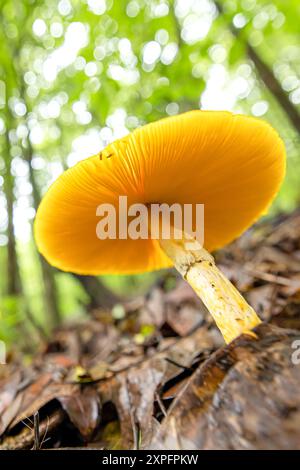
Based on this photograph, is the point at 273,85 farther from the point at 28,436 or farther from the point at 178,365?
the point at 28,436

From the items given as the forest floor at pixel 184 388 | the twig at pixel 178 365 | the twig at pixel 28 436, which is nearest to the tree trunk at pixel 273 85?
the forest floor at pixel 184 388

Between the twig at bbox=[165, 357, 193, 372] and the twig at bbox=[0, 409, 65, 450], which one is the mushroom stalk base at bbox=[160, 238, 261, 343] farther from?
the twig at bbox=[0, 409, 65, 450]

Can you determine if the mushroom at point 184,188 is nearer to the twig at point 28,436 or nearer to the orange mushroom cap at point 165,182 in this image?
the orange mushroom cap at point 165,182

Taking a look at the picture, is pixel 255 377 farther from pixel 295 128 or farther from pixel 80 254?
pixel 295 128

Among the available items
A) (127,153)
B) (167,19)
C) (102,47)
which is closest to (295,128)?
(167,19)

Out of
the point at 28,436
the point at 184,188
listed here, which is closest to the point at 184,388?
the point at 28,436

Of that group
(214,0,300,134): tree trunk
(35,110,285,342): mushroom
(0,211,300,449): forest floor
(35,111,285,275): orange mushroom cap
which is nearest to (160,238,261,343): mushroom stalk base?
(35,110,285,342): mushroom
